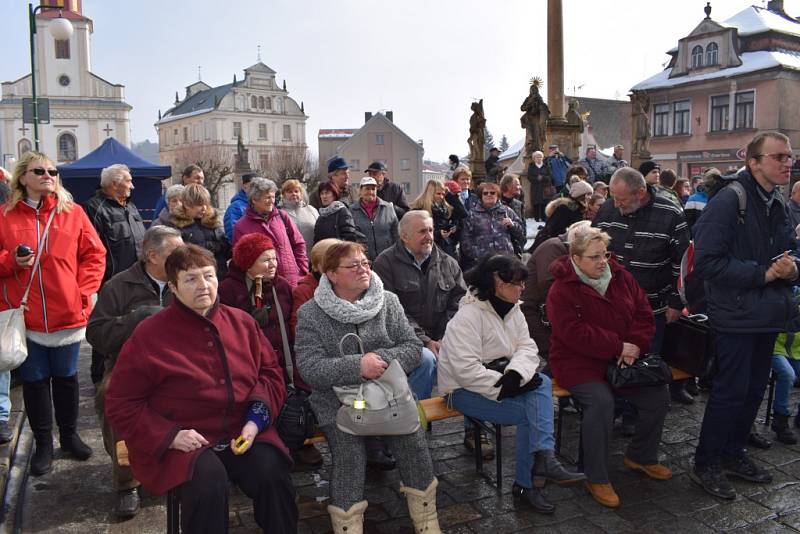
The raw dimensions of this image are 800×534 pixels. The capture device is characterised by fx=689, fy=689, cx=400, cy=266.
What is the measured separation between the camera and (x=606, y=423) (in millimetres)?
4438

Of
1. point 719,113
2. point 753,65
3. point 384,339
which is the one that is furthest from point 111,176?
point 719,113

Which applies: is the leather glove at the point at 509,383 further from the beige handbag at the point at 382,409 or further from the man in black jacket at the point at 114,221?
the man in black jacket at the point at 114,221

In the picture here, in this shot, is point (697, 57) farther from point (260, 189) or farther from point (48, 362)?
point (48, 362)

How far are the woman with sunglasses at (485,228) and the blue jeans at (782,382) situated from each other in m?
2.76

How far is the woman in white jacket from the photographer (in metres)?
4.29

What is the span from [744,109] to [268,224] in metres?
33.4

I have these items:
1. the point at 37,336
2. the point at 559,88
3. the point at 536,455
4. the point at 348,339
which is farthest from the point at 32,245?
the point at 559,88

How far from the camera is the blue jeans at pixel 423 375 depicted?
4.93m

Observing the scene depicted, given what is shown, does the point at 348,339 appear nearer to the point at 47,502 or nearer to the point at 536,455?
the point at 536,455

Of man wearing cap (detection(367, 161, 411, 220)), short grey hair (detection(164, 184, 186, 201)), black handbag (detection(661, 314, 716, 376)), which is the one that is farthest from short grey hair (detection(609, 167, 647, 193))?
short grey hair (detection(164, 184, 186, 201))

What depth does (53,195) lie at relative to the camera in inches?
193

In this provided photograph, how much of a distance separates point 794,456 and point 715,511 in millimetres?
1239

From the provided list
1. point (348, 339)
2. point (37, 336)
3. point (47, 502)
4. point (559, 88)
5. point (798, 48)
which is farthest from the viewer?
point (798, 48)

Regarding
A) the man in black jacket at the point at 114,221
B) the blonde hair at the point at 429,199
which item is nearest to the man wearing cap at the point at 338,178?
the blonde hair at the point at 429,199
